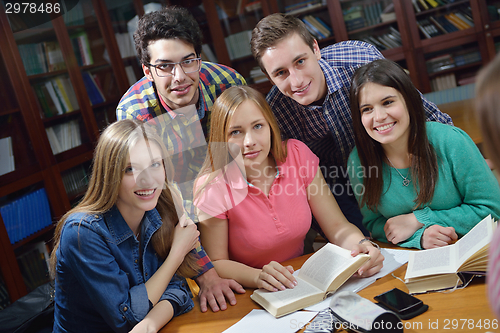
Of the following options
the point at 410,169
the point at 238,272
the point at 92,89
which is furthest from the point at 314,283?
the point at 92,89

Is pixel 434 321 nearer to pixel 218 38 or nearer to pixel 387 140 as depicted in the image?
pixel 387 140

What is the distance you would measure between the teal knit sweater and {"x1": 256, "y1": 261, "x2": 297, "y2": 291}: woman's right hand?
43 cm

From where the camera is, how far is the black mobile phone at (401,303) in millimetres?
974

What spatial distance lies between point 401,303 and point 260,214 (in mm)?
624

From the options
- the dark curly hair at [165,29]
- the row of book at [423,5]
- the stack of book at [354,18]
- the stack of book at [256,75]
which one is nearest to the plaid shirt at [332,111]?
the dark curly hair at [165,29]

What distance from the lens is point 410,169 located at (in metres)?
1.44

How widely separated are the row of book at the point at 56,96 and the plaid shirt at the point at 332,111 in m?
1.83

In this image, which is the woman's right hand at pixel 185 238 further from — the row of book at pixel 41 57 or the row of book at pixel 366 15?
the row of book at pixel 366 15

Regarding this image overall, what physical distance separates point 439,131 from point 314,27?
2.93 m

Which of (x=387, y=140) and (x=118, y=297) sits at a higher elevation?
(x=387, y=140)

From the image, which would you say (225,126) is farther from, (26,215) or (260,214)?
(26,215)

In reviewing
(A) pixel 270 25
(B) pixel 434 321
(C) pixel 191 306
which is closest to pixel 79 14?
(A) pixel 270 25

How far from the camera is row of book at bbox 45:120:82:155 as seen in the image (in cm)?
291

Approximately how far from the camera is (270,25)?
1760 mm
